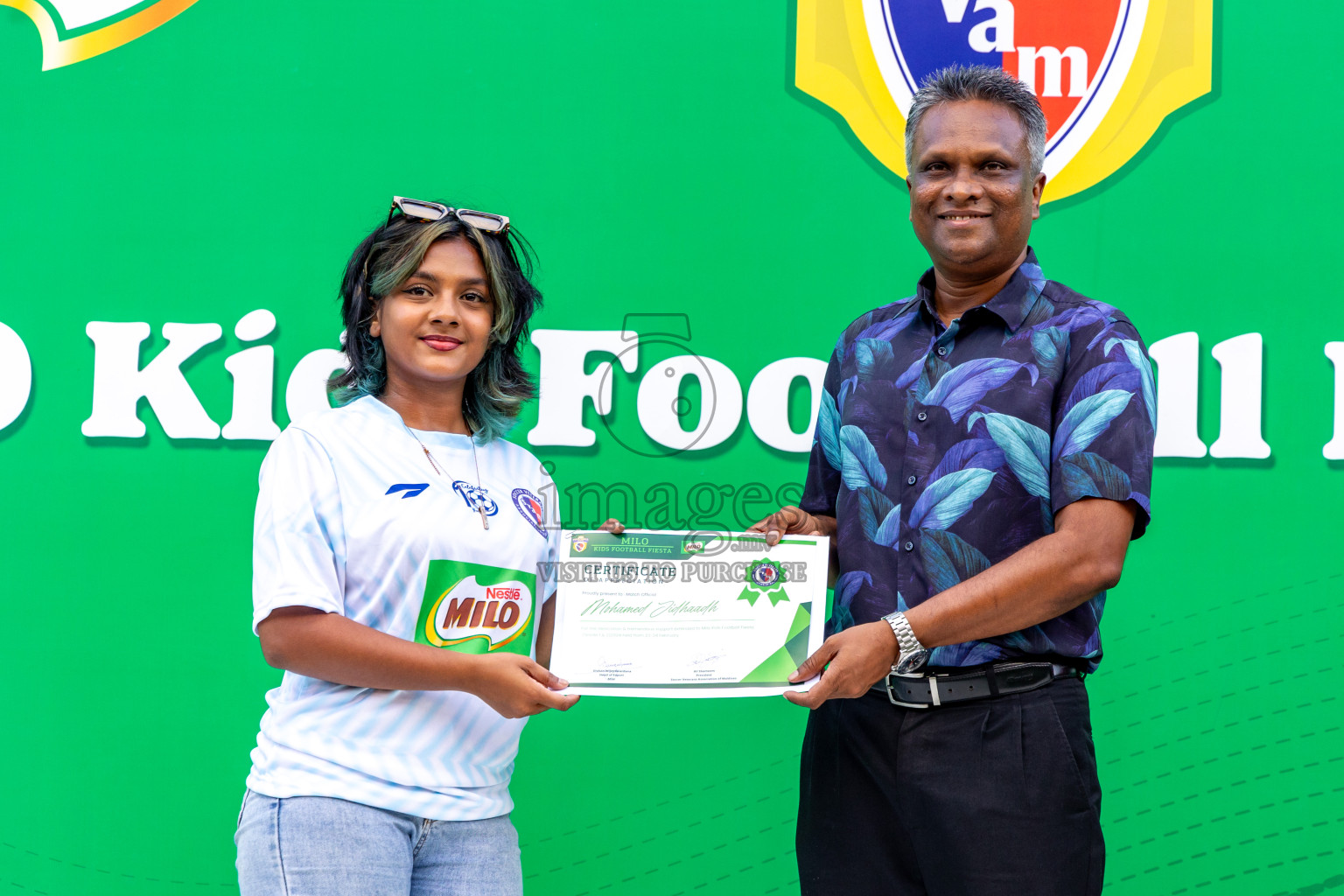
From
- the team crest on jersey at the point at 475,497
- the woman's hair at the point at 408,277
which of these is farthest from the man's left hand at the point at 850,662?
the woman's hair at the point at 408,277

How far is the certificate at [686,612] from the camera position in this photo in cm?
171

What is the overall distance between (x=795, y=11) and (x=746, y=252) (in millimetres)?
659

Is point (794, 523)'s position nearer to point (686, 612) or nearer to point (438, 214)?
point (686, 612)

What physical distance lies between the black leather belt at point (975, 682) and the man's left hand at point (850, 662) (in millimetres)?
114

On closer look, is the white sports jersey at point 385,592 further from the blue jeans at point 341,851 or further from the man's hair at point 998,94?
the man's hair at point 998,94

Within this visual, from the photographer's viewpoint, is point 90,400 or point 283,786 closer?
point 283,786

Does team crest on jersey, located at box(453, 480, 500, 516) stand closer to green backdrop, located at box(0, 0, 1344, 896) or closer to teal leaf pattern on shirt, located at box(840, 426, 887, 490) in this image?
teal leaf pattern on shirt, located at box(840, 426, 887, 490)

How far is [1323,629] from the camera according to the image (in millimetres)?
2707

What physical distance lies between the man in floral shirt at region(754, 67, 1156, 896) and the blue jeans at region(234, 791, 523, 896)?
2.15ft

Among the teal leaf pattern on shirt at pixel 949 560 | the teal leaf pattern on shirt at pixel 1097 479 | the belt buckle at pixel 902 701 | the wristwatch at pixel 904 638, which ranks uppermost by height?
the teal leaf pattern on shirt at pixel 1097 479

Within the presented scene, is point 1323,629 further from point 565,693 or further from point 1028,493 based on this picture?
point 565,693

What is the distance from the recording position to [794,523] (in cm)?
202

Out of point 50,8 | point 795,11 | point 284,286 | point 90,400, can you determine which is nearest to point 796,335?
point 795,11

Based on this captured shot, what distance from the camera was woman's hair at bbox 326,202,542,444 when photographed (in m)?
1.84
